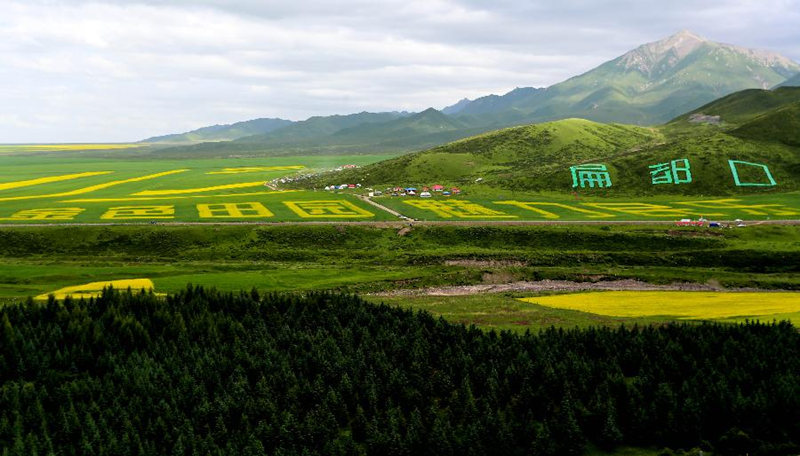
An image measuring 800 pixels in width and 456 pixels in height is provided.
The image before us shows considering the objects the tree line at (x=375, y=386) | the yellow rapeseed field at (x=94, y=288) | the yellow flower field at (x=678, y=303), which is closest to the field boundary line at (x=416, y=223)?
the yellow rapeseed field at (x=94, y=288)

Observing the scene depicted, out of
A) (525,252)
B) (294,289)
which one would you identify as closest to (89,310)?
(294,289)

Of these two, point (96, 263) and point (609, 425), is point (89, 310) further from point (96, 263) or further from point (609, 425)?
point (609, 425)

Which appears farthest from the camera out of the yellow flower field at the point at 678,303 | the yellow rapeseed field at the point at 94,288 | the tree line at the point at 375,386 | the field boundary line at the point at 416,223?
the field boundary line at the point at 416,223

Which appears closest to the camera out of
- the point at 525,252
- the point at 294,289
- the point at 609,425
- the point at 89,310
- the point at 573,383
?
the point at 609,425

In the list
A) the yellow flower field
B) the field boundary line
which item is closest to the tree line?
the yellow flower field

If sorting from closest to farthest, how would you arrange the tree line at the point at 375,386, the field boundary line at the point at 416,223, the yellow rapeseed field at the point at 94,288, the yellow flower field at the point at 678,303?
the tree line at the point at 375,386, the yellow flower field at the point at 678,303, the yellow rapeseed field at the point at 94,288, the field boundary line at the point at 416,223

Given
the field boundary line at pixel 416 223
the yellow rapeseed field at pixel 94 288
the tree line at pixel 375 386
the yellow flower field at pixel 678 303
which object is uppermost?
the field boundary line at pixel 416 223

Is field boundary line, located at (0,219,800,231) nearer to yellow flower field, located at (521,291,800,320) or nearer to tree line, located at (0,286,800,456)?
yellow flower field, located at (521,291,800,320)

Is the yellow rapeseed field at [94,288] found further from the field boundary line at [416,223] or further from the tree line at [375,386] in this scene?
the field boundary line at [416,223]
